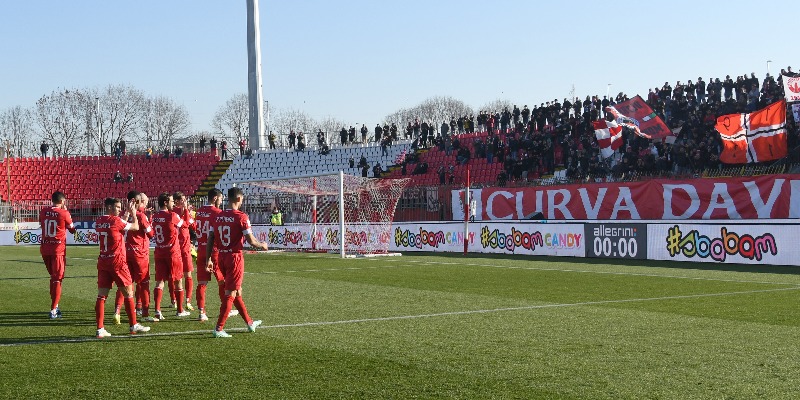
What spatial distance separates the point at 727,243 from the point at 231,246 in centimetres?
1752

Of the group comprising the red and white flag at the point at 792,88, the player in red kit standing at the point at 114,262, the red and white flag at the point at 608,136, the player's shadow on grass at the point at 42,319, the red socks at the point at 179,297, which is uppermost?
the red and white flag at the point at 792,88

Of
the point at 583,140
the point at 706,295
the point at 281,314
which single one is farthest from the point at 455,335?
the point at 583,140

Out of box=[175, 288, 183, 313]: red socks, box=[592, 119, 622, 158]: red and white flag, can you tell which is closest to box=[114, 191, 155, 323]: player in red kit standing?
box=[175, 288, 183, 313]: red socks

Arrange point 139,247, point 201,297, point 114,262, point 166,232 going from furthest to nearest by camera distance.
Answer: point 166,232
point 201,297
point 139,247
point 114,262

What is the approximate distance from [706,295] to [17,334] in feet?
37.7

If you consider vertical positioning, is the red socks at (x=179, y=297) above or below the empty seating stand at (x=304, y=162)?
below

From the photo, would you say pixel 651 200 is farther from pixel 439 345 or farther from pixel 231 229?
pixel 231 229

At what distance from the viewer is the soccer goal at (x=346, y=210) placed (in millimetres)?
33456

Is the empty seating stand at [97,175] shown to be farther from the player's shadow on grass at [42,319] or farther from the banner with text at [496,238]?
the player's shadow on grass at [42,319]

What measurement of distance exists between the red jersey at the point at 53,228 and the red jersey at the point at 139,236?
5.88 feet

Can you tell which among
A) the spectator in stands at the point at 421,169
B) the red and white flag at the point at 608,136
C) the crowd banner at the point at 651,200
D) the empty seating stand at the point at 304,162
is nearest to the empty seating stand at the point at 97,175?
the empty seating stand at the point at 304,162

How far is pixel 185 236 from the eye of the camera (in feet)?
51.0

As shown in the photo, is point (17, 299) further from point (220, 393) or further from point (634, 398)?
point (634, 398)

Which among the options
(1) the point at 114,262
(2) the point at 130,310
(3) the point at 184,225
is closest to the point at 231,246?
(2) the point at 130,310
